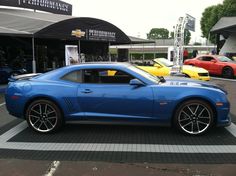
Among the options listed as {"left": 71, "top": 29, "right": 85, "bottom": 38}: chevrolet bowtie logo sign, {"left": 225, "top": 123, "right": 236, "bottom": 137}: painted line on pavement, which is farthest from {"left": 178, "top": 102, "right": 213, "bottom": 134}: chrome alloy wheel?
{"left": 71, "top": 29, "right": 85, "bottom": 38}: chevrolet bowtie logo sign

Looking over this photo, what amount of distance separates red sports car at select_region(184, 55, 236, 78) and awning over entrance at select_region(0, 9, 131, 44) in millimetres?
5762

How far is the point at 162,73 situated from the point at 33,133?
8.29m

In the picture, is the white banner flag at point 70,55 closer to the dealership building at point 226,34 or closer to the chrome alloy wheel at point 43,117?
the chrome alloy wheel at point 43,117

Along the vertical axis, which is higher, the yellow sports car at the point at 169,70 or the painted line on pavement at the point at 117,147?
the yellow sports car at the point at 169,70

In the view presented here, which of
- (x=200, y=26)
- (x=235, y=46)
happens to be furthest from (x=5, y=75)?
(x=200, y=26)

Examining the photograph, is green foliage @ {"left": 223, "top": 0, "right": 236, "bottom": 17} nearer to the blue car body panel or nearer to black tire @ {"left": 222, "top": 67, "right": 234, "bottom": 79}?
black tire @ {"left": 222, "top": 67, "right": 234, "bottom": 79}

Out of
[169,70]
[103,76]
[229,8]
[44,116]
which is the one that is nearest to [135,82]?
[103,76]

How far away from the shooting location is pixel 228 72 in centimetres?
1900

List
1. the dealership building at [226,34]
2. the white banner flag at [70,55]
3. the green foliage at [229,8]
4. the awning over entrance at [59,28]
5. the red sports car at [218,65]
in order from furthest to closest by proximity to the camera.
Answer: the green foliage at [229,8] < the dealership building at [226,34] < the red sports car at [218,65] < the white banner flag at [70,55] < the awning over entrance at [59,28]

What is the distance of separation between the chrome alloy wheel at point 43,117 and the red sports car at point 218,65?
14105 mm

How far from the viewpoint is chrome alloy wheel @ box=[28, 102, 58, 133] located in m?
6.80

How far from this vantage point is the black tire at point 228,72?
18.8 meters

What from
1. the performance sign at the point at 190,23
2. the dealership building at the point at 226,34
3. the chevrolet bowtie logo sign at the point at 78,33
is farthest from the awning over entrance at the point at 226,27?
the performance sign at the point at 190,23

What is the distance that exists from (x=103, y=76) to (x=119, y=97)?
65cm
